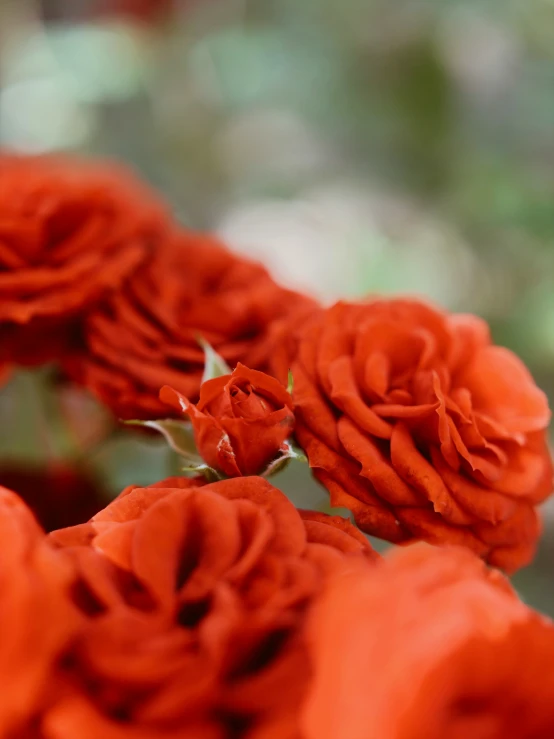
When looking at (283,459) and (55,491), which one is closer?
(283,459)

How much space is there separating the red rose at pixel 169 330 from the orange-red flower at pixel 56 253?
1cm

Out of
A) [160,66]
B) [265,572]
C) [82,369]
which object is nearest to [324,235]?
[160,66]

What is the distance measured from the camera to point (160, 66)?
1.06 meters

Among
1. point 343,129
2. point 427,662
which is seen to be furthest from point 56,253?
point 343,129

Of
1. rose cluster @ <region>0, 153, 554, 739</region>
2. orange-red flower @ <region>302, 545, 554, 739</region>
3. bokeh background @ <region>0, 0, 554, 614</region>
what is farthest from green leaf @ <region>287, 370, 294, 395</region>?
bokeh background @ <region>0, 0, 554, 614</region>

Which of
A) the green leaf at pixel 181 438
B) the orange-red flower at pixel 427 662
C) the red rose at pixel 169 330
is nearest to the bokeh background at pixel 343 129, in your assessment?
the red rose at pixel 169 330

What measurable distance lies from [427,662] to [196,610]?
0.23 feet

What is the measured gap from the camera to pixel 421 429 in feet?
0.95

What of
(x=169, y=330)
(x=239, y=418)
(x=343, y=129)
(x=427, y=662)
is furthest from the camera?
(x=343, y=129)

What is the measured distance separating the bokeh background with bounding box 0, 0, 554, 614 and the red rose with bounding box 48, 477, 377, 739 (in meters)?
0.52

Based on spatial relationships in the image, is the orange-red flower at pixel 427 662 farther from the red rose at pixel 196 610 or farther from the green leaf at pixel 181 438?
the green leaf at pixel 181 438

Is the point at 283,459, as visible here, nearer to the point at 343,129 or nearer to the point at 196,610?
the point at 196,610

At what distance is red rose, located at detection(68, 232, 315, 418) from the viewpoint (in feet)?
1.13

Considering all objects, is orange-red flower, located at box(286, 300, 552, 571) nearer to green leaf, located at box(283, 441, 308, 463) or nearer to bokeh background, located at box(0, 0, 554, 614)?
green leaf, located at box(283, 441, 308, 463)
